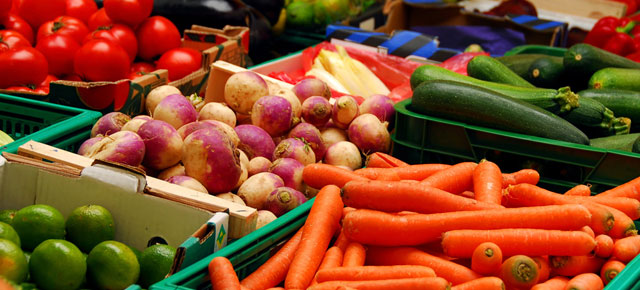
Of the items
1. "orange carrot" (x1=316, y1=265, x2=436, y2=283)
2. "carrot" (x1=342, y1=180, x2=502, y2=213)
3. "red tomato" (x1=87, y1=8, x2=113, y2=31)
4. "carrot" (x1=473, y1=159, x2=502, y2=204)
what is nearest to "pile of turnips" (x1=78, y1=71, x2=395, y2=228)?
"carrot" (x1=342, y1=180, x2=502, y2=213)

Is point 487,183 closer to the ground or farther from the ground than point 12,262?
farther from the ground

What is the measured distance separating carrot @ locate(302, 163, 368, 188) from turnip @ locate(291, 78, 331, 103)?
1.79ft

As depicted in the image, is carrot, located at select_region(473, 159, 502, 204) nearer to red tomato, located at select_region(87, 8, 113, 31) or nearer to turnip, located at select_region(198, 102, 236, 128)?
turnip, located at select_region(198, 102, 236, 128)

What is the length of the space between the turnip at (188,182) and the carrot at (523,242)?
2.25ft

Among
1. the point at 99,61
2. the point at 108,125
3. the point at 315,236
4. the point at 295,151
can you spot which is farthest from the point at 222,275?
the point at 99,61

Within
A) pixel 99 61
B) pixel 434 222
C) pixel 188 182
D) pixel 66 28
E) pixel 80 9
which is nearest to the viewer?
pixel 434 222

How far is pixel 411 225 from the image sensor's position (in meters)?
1.53

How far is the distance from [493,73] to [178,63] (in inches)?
55.9

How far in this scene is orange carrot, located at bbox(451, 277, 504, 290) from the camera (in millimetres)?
1323

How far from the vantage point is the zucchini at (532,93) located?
90.7 inches

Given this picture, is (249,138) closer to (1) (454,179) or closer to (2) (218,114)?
(2) (218,114)

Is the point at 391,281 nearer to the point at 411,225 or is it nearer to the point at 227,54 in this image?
the point at 411,225

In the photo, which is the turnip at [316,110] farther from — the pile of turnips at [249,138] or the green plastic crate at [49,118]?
the green plastic crate at [49,118]

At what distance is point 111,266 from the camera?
54.6 inches
